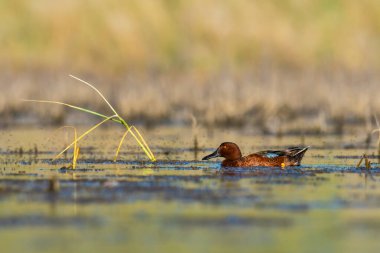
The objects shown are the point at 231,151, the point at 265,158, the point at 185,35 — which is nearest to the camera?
the point at 265,158

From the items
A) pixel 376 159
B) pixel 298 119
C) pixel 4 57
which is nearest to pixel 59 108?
pixel 298 119

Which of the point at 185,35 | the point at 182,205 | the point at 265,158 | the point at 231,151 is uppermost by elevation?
the point at 185,35

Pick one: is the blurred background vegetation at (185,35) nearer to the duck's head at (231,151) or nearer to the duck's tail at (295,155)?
the duck's tail at (295,155)

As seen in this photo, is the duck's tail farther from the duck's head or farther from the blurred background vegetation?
the blurred background vegetation

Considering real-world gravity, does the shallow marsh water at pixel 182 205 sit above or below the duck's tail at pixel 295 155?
below

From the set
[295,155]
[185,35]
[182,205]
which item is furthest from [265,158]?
[185,35]

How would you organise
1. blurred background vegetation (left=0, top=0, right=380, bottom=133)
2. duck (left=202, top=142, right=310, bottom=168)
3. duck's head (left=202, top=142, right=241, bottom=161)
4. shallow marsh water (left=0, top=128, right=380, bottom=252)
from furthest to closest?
blurred background vegetation (left=0, top=0, right=380, bottom=133) → duck's head (left=202, top=142, right=241, bottom=161) → duck (left=202, top=142, right=310, bottom=168) → shallow marsh water (left=0, top=128, right=380, bottom=252)

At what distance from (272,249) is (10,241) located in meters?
2.36

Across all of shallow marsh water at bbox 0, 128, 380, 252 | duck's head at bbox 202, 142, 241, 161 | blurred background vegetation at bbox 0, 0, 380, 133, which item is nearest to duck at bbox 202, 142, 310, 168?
duck's head at bbox 202, 142, 241, 161

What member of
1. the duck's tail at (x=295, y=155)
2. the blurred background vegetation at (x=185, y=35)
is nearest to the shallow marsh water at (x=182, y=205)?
the duck's tail at (x=295, y=155)

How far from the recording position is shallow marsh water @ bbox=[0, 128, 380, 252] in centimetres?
980

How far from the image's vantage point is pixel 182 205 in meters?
11.9

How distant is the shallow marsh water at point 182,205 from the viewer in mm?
9797

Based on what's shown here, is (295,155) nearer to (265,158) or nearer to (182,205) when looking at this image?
(265,158)
